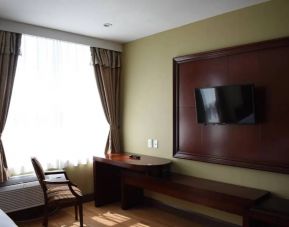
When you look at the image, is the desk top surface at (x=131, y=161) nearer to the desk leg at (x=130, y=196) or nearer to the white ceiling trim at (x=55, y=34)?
the desk leg at (x=130, y=196)

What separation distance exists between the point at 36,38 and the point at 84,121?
1.31m

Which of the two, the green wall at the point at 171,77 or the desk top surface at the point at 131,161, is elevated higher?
the green wall at the point at 171,77

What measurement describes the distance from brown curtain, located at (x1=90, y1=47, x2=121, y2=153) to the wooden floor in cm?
93

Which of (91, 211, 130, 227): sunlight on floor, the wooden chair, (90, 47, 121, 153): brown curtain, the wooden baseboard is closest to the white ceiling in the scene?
(90, 47, 121, 153): brown curtain

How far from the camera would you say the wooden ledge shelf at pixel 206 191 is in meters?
2.50

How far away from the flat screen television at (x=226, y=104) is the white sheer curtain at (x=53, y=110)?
1.72 metres

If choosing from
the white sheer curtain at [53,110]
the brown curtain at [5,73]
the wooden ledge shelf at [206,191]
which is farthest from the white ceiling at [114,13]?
the wooden ledge shelf at [206,191]

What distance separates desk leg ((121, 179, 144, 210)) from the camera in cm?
383

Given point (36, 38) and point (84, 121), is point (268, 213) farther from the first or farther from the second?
point (36, 38)

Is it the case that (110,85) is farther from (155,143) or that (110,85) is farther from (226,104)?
(226,104)

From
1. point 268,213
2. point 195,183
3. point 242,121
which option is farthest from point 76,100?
point 268,213

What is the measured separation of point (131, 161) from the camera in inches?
139

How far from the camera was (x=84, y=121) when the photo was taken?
13.3ft

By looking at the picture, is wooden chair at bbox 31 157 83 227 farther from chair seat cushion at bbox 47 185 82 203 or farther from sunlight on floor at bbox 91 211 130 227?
sunlight on floor at bbox 91 211 130 227
